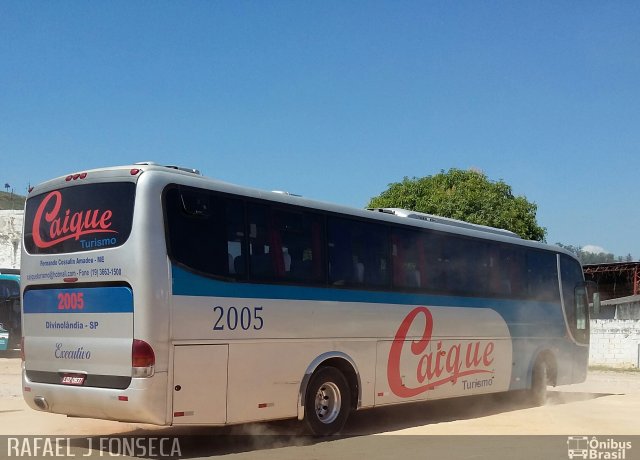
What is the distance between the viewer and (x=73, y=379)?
9.55 meters

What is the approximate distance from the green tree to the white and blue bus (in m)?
30.3

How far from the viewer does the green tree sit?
4381 cm

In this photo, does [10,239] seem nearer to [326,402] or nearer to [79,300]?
[326,402]

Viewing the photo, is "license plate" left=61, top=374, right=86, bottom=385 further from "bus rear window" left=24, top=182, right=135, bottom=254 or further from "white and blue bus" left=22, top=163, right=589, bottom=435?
"bus rear window" left=24, top=182, right=135, bottom=254

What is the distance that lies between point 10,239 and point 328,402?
38546 mm

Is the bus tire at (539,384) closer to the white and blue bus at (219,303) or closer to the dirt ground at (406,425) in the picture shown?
the dirt ground at (406,425)

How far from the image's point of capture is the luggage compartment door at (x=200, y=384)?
9.21 metres

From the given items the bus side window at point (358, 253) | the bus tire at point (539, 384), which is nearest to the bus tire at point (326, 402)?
the bus side window at point (358, 253)

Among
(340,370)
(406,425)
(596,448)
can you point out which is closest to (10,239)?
(406,425)

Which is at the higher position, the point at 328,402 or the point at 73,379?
the point at 73,379

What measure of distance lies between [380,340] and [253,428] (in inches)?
91.1

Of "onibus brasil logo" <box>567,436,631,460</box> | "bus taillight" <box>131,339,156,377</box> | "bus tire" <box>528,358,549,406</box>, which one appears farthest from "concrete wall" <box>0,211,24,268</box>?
"onibus brasil logo" <box>567,436,631,460</box>

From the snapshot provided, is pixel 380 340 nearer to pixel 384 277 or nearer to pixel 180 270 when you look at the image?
pixel 384 277

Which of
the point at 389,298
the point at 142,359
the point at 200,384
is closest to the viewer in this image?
the point at 142,359
